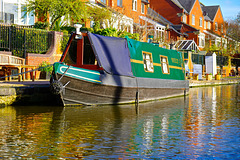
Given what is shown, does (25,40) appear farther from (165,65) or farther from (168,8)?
(168,8)

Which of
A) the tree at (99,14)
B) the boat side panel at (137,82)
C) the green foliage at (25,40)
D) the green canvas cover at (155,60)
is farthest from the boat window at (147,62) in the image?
the tree at (99,14)

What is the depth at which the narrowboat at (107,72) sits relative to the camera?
1377 cm

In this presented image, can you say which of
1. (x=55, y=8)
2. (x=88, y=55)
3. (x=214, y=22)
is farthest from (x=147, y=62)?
(x=214, y=22)

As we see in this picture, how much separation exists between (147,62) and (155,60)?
2.24 ft

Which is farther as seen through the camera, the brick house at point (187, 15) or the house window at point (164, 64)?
the brick house at point (187, 15)

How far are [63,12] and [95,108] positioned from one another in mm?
13532

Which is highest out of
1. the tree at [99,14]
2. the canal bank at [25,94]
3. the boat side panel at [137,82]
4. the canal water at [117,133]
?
the tree at [99,14]

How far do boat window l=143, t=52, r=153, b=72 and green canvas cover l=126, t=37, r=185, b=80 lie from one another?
0.56ft

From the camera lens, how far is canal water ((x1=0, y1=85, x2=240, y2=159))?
7.43 meters

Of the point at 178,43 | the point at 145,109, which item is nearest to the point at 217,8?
the point at 178,43

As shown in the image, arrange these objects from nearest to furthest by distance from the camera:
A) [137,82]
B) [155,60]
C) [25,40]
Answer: [137,82]
[155,60]
[25,40]

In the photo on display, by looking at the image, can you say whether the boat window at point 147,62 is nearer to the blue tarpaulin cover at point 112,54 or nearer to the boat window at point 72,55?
the blue tarpaulin cover at point 112,54

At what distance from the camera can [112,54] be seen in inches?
606

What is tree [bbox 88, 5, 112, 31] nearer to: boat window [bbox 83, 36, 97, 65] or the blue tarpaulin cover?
the blue tarpaulin cover
